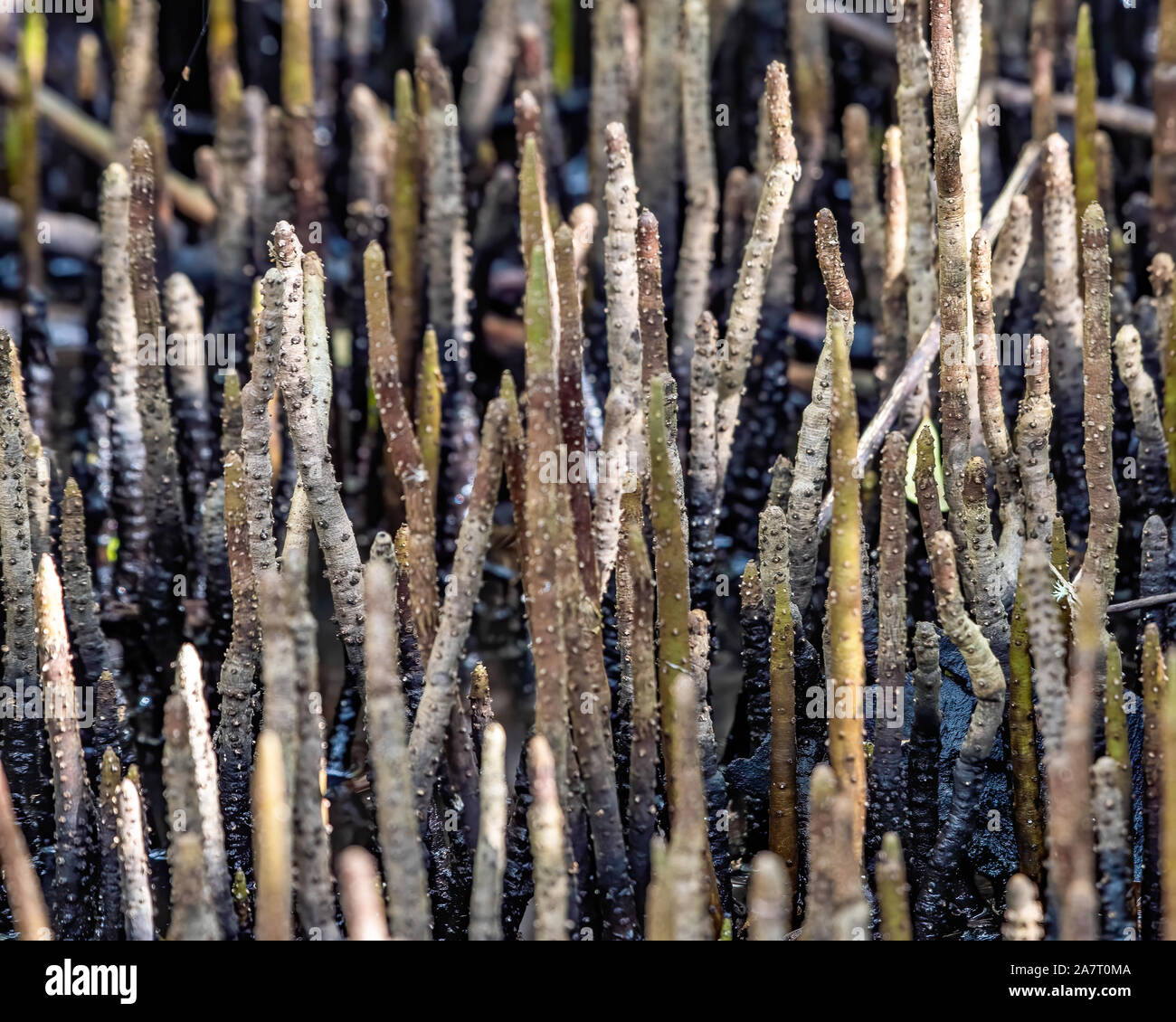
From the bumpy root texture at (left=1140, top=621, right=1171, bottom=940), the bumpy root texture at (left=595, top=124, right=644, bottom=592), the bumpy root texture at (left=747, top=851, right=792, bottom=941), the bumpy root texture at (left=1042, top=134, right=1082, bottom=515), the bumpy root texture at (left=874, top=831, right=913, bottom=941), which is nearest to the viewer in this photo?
the bumpy root texture at (left=747, top=851, right=792, bottom=941)

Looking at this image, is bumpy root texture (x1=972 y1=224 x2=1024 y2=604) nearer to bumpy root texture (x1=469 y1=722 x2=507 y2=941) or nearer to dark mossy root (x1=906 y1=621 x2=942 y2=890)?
dark mossy root (x1=906 y1=621 x2=942 y2=890)

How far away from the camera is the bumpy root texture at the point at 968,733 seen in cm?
135

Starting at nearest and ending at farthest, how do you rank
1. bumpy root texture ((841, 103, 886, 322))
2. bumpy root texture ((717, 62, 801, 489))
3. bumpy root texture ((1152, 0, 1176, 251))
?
bumpy root texture ((717, 62, 801, 489)), bumpy root texture ((1152, 0, 1176, 251)), bumpy root texture ((841, 103, 886, 322))

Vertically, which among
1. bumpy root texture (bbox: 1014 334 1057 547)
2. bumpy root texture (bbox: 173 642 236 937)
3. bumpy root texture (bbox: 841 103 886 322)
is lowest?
bumpy root texture (bbox: 173 642 236 937)

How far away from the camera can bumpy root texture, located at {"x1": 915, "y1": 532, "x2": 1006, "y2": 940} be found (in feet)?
4.42

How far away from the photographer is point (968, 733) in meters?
1.41

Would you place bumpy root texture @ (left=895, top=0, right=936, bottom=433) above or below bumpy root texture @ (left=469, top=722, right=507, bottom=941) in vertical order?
above

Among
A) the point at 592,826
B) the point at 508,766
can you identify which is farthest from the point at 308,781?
the point at 508,766

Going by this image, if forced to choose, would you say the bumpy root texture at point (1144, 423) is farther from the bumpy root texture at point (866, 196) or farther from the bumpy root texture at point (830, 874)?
the bumpy root texture at point (830, 874)

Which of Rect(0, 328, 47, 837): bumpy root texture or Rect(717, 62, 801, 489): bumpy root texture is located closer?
Rect(0, 328, 47, 837): bumpy root texture

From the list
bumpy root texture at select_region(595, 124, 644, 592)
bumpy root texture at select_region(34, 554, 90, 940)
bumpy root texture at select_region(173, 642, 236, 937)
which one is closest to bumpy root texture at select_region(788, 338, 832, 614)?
bumpy root texture at select_region(595, 124, 644, 592)

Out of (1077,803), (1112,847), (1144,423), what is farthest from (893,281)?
(1077,803)

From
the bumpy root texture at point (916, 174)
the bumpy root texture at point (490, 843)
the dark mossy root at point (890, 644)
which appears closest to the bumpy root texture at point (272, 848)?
the bumpy root texture at point (490, 843)

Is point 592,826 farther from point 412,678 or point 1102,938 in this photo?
point 1102,938
